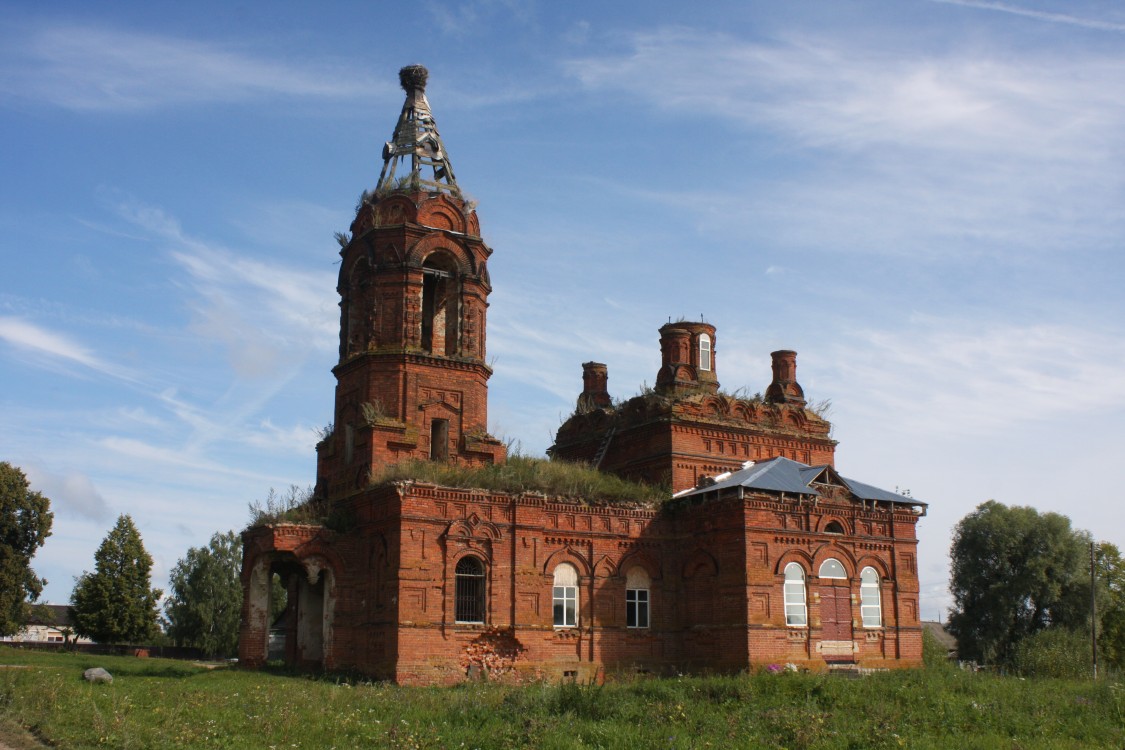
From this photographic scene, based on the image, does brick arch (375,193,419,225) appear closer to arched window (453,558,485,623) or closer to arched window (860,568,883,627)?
arched window (453,558,485,623)

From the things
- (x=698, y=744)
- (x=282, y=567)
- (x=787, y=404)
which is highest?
(x=787, y=404)

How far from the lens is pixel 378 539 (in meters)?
25.3

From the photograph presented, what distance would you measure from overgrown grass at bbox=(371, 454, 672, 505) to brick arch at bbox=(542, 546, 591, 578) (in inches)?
53.2

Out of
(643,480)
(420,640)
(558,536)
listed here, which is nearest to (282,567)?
(420,640)

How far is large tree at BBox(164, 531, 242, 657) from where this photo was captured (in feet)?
172

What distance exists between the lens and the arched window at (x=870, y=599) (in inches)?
1079

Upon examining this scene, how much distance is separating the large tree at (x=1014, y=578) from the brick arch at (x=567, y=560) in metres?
23.2

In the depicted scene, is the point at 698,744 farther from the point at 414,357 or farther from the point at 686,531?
the point at 414,357

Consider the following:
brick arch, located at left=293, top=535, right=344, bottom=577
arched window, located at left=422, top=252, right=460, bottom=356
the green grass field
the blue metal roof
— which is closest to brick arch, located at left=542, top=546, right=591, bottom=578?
the blue metal roof

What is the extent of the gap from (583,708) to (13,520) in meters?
33.9

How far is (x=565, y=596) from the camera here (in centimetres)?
2638

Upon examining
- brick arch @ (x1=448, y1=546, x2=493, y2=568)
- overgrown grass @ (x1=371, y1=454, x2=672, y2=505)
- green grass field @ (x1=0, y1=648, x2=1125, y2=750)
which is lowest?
green grass field @ (x1=0, y1=648, x2=1125, y2=750)

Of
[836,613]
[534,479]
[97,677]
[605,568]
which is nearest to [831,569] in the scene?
[836,613]

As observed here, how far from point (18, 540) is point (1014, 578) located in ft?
133
